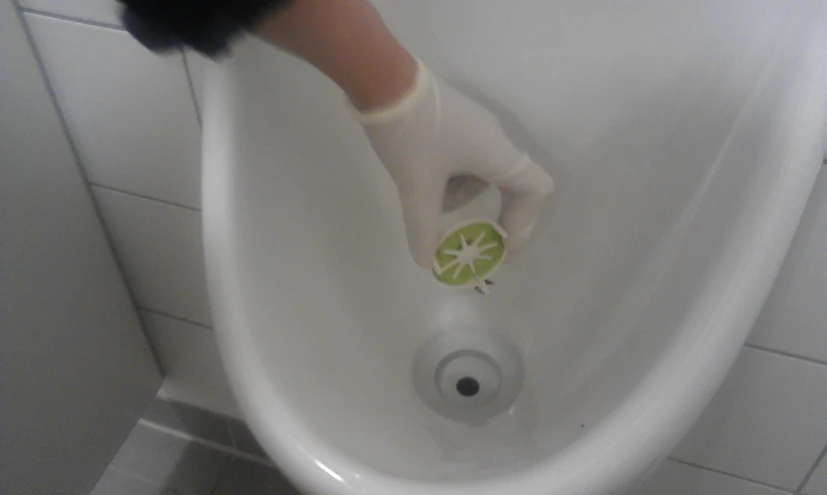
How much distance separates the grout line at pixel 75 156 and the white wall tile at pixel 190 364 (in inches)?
0.9

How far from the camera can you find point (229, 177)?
1.34 ft

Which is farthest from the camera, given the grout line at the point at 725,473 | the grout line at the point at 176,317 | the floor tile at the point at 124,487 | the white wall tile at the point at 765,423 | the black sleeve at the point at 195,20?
the floor tile at the point at 124,487

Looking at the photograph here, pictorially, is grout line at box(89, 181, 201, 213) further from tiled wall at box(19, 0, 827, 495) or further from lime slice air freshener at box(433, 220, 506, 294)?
lime slice air freshener at box(433, 220, 506, 294)

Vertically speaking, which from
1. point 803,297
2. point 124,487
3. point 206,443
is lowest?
point 124,487

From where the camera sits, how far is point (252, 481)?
963mm

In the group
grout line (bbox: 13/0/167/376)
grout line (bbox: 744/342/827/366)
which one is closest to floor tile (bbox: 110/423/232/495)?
grout line (bbox: 13/0/167/376)

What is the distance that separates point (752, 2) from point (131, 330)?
2.43ft

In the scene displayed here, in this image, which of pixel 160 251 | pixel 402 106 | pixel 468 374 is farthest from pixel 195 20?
pixel 160 251

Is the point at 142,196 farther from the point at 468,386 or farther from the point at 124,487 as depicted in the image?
the point at 124,487

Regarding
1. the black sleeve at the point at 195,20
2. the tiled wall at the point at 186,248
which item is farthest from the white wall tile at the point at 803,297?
the black sleeve at the point at 195,20

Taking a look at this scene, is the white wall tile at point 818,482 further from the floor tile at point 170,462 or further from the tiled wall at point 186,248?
the floor tile at point 170,462

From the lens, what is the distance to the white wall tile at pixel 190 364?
824 millimetres

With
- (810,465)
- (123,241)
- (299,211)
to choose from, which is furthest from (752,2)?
(123,241)

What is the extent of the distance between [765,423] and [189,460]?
775 mm
